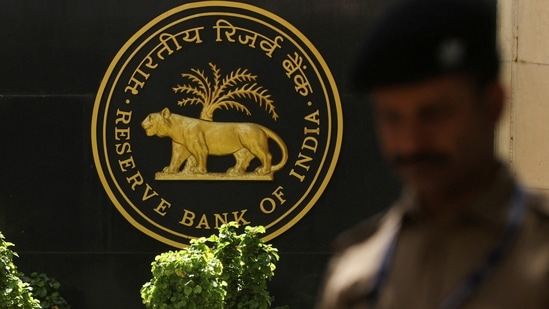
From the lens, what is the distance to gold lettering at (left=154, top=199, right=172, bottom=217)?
11.1 metres

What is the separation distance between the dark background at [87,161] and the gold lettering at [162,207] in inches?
10.3

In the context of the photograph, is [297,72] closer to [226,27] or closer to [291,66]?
[291,66]

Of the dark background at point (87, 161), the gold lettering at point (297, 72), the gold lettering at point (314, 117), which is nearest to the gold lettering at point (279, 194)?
the dark background at point (87, 161)

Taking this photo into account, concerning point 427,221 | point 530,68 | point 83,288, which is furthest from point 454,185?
point 83,288

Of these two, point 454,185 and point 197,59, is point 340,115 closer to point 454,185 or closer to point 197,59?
point 197,59

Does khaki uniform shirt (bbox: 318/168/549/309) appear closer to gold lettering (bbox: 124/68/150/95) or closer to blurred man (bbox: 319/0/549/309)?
blurred man (bbox: 319/0/549/309)

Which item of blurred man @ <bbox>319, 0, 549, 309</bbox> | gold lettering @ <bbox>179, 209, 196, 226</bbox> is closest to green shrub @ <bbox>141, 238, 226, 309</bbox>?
gold lettering @ <bbox>179, 209, 196, 226</bbox>

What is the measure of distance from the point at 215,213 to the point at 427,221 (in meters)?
9.72

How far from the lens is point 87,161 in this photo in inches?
444

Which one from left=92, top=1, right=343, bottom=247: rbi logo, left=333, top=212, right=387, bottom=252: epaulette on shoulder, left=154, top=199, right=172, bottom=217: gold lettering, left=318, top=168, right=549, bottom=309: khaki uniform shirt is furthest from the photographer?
left=154, top=199, right=172, bottom=217: gold lettering

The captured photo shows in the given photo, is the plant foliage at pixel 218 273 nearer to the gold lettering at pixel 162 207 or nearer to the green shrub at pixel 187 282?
the green shrub at pixel 187 282

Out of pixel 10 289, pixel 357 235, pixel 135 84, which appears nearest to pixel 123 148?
pixel 135 84

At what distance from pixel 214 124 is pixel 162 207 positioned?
842 mm

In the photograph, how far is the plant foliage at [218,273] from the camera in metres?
9.46
